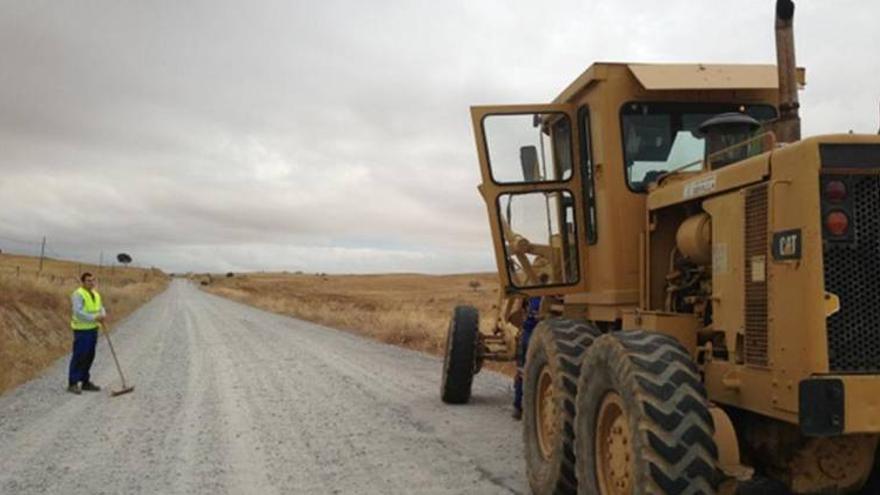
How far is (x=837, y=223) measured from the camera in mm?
4008

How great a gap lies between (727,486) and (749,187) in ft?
5.40

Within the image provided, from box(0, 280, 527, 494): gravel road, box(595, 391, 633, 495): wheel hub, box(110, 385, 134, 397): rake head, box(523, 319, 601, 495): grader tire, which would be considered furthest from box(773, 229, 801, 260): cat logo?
box(110, 385, 134, 397): rake head

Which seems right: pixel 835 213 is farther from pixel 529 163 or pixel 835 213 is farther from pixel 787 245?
pixel 529 163

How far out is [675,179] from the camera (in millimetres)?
6016

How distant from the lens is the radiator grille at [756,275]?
4.34 m

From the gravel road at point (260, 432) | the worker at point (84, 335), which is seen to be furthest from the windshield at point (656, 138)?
the worker at point (84, 335)

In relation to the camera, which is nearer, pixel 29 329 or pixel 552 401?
pixel 552 401

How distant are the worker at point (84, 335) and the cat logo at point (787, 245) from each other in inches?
427

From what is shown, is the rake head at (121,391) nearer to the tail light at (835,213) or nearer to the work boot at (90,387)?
the work boot at (90,387)

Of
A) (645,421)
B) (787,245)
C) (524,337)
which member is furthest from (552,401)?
(524,337)

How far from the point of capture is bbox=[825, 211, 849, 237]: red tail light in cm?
400

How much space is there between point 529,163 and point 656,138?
142cm

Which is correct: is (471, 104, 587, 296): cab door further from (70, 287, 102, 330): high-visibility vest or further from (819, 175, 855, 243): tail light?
(70, 287, 102, 330): high-visibility vest

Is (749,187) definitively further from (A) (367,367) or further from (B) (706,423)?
(A) (367,367)
